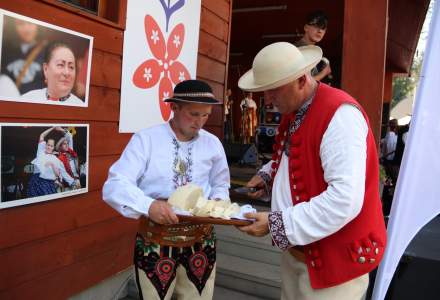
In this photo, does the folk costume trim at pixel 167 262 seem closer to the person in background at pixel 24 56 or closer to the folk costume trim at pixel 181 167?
the folk costume trim at pixel 181 167

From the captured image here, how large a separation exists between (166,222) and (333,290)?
0.73 m

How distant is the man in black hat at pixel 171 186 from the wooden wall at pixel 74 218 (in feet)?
2.68

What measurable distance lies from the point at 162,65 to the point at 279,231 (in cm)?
226

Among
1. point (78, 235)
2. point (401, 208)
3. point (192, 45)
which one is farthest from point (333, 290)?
point (192, 45)

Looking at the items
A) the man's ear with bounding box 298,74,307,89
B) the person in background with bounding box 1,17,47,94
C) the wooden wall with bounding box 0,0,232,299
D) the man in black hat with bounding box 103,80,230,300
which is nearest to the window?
the wooden wall with bounding box 0,0,232,299

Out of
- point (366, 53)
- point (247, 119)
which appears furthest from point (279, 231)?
point (247, 119)

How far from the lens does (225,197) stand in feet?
6.74

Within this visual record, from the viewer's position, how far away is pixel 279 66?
4.78 ft

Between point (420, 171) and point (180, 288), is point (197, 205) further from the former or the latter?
point (420, 171)

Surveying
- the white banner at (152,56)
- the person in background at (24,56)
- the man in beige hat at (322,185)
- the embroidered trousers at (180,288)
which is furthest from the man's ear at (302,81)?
the white banner at (152,56)

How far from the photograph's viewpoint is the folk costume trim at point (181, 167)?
74.9 inches

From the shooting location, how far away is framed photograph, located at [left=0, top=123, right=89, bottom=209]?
212cm

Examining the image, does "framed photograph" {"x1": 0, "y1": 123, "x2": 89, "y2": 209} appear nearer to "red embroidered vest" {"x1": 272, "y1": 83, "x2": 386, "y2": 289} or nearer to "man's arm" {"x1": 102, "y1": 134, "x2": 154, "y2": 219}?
"man's arm" {"x1": 102, "y1": 134, "x2": 154, "y2": 219}

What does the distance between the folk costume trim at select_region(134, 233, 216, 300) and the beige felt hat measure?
2.90 ft
